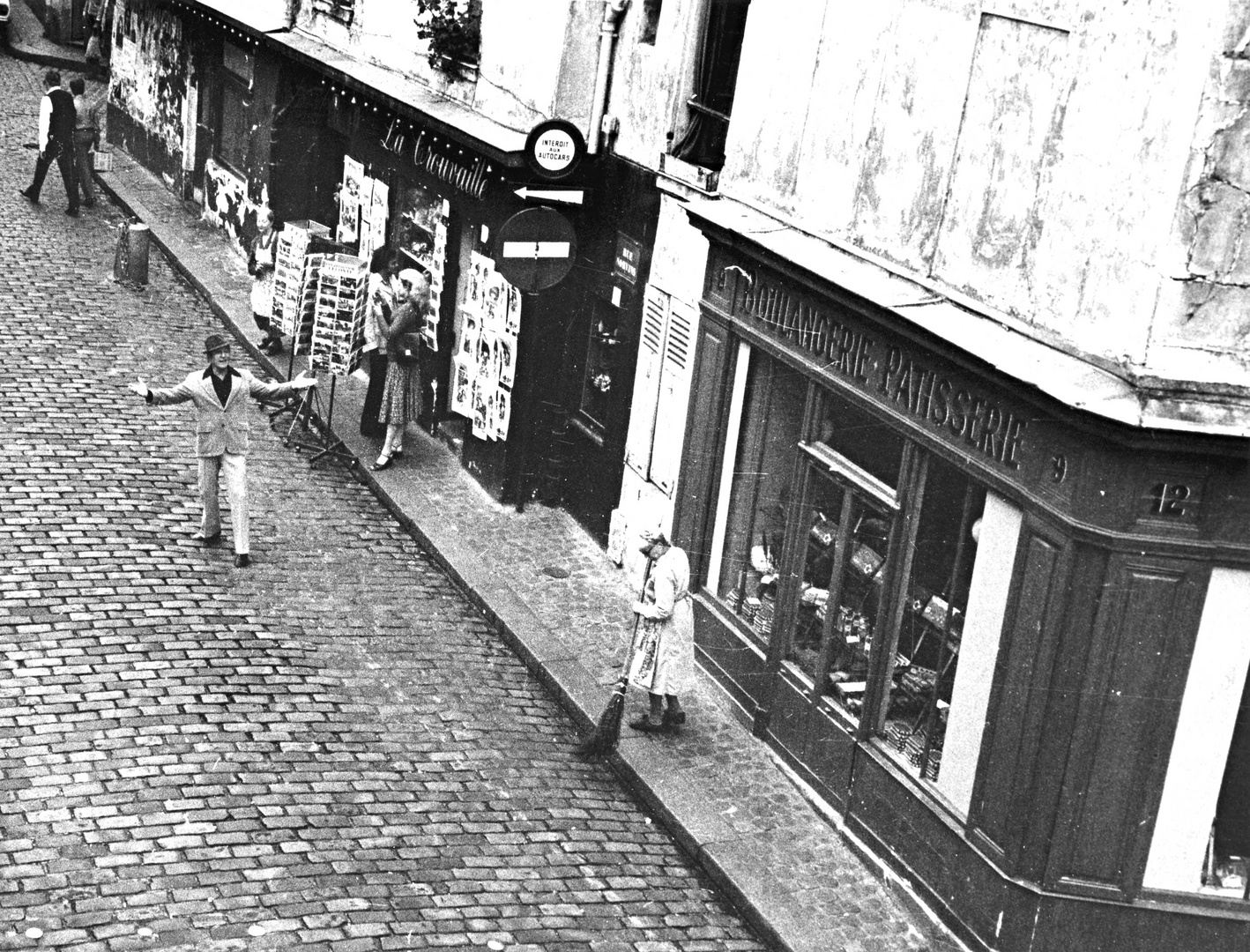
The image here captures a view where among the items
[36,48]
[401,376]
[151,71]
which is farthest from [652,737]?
[36,48]

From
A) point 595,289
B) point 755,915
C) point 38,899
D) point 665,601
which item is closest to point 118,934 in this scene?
point 38,899

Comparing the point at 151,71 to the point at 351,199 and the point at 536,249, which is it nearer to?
the point at 351,199

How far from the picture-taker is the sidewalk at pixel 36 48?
34281 mm

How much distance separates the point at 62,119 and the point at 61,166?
2.12 feet

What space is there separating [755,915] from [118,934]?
350 cm

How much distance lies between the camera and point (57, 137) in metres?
23.1

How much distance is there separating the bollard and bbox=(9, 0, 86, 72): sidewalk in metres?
14.0

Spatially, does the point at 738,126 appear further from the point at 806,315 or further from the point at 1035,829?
the point at 1035,829

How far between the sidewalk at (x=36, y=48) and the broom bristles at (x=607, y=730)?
2588cm

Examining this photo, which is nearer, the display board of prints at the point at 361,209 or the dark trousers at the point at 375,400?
the dark trousers at the point at 375,400

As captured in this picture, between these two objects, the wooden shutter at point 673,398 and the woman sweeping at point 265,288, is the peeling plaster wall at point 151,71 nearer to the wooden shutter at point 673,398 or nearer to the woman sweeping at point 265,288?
the woman sweeping at point 265,288

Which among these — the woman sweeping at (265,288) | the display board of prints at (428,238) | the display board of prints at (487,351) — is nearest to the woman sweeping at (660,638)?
the display board of prints at (487,351)

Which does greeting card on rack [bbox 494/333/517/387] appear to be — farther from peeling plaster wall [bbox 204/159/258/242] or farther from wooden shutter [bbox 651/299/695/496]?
peeling plaster wall [bbox 204/159/258/242]

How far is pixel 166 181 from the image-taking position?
26062 mm
